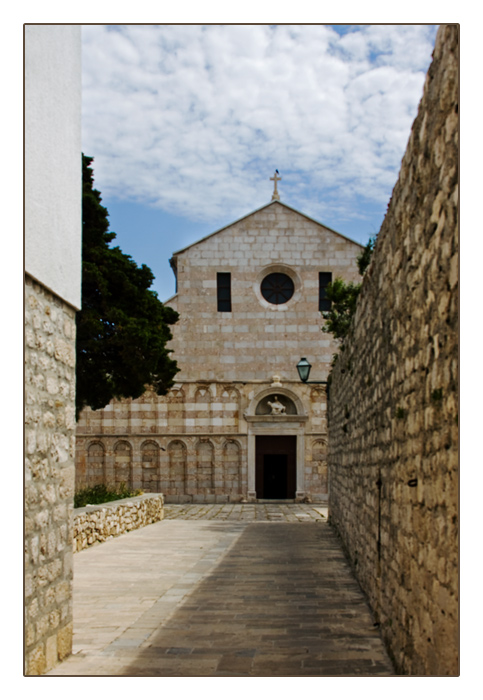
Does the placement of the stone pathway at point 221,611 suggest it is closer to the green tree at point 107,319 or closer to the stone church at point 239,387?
the green tree at point 107,319

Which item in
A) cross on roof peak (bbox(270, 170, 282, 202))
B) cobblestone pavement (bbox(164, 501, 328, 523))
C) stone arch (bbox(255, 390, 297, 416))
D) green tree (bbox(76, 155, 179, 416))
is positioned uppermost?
cross on roof peak (bbox(270, 170, 282, 202))

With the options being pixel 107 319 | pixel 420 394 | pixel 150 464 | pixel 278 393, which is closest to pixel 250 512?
pixel 150 464

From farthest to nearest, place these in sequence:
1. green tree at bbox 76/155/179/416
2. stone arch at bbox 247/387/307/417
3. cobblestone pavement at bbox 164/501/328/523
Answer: stone arch at bbox 247/387/307/417 → cobblestone pavement at bbox 164/501/328/523 → green tree at bbox 76/155/179/416

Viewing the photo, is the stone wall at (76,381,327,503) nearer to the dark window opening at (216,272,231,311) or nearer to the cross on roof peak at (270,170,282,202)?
the dark window opening at (216,272,231,311)

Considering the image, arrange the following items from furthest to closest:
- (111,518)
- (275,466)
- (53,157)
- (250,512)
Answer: (275,466), (250,512), (111,518), (53,157)

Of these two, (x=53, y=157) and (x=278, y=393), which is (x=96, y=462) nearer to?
(x=278, y=393)

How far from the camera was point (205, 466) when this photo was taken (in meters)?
22.6

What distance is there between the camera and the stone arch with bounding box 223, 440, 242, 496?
73.6ft

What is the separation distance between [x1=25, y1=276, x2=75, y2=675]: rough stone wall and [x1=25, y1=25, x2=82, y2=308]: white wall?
0.20 meters

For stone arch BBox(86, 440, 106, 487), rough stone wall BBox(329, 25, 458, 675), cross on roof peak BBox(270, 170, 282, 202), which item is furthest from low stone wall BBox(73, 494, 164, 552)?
cross on roof peak BBox(270, 170, 282, 202)

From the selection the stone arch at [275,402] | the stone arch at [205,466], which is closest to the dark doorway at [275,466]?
the stone arch at [275,402]

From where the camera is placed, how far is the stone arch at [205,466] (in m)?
22.4

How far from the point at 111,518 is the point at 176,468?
1015 centimetres

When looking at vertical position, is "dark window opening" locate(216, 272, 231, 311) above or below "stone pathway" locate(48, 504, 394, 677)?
above
